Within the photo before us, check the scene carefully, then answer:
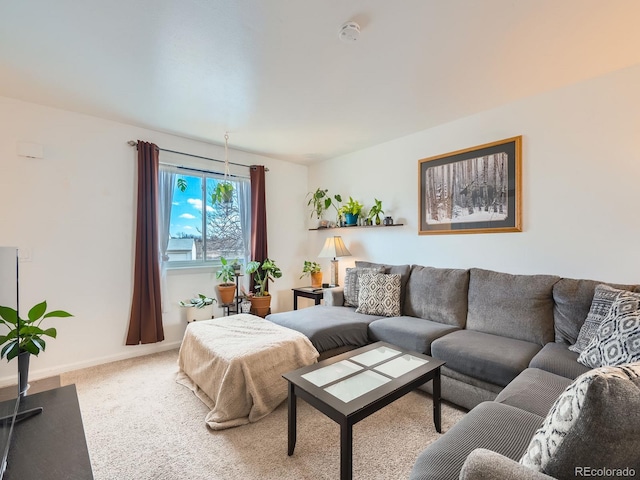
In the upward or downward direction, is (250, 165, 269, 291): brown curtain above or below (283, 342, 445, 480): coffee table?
above

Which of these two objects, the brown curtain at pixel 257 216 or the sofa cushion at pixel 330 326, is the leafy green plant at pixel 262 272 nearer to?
the brown curtain at pixel 257 216

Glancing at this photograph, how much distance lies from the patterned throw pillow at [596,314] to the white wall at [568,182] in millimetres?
444

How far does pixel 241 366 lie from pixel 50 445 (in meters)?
1.05

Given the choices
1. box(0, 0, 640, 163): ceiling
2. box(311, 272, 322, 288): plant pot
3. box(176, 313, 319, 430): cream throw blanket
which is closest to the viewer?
box(0, 0, 640, 163): ceiling

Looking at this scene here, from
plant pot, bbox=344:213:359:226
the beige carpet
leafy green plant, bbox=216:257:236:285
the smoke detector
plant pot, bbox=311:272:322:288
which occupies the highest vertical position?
the smoke detector

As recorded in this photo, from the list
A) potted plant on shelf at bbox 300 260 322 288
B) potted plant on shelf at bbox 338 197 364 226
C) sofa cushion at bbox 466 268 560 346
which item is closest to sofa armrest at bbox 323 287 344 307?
potted plant on shelf at bbox 300 260 322 288

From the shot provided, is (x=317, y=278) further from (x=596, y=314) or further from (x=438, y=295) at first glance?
(x=596, y=314)

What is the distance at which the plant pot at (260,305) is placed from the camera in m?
3.88

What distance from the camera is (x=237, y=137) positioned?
138 inches

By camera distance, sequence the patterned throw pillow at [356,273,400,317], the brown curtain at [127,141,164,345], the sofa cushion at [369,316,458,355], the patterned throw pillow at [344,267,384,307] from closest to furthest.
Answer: the sofa cushion at [369,316,458,355] → the patterned throw pillow at [356,273,400,317] → the brown curtain at [127,141,164,345] → the patterned throw pillow at [344,267,384,307]

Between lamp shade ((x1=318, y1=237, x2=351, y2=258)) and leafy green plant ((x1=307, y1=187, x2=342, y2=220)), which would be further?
leafy green plant ((x1=307, y1=187, x2=342, y2=220))

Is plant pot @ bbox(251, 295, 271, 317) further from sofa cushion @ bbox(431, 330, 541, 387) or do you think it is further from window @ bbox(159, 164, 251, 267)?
sofa cushion @ bbox(431, 330, 541, 387)

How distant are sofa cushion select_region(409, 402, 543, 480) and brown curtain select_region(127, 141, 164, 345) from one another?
3023mm

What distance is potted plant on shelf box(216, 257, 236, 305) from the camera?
370 cm
